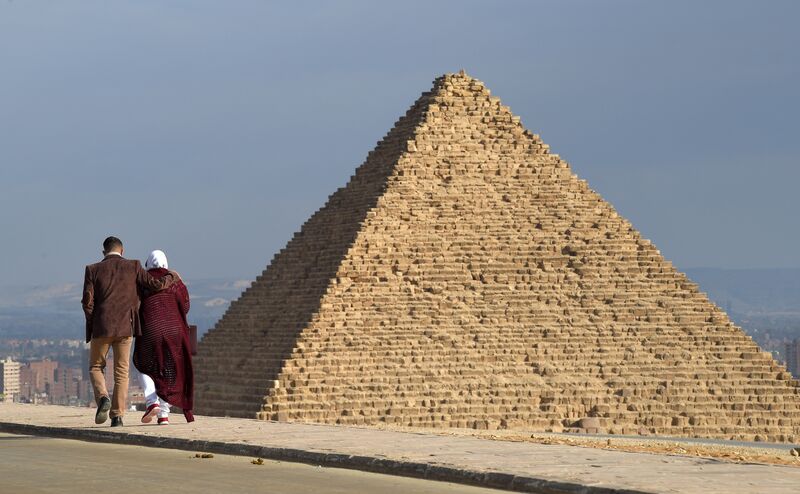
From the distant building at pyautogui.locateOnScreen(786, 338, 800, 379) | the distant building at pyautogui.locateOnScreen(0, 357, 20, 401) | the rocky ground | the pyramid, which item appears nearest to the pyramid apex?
the pyramid

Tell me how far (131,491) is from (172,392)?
6.10 meters

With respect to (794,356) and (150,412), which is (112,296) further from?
(794,356)

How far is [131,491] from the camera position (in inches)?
612

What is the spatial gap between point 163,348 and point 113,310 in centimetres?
83

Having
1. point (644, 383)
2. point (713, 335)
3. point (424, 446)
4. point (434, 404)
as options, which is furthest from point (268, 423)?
point (713, 335)

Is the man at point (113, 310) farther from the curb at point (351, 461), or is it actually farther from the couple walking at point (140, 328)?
the curb at point (351, 461)

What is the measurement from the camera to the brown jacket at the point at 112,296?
20953mm

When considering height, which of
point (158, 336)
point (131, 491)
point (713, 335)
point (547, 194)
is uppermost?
point (547, 194)

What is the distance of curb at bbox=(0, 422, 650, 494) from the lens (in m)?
15.8

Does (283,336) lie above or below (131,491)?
above

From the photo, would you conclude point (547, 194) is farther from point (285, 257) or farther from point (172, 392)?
point (172, 392)

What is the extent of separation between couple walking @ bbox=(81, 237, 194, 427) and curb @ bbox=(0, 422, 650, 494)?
2.48 feet

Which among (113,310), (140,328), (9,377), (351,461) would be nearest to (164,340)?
(140,328)

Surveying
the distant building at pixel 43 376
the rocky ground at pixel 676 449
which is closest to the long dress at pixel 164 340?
the rocky ground at pixel 676 449
